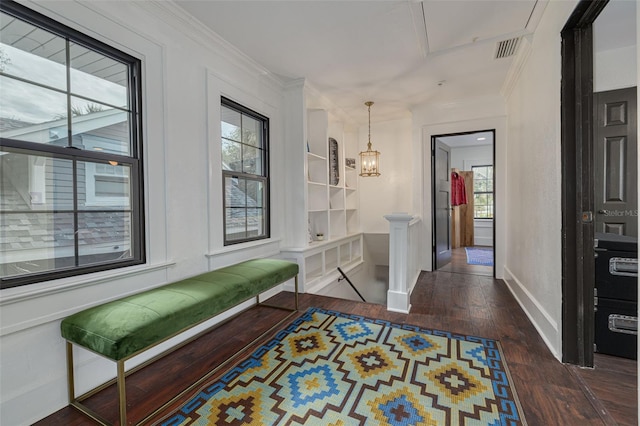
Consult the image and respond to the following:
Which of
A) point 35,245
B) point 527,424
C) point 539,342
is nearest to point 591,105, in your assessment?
point 539,342

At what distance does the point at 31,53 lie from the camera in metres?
1.48

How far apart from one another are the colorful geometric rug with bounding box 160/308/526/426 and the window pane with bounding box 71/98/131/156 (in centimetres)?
163

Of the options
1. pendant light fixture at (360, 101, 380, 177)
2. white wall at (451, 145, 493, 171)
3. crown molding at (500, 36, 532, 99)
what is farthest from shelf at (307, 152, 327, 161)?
white wall at (451, 145, 493, 171)

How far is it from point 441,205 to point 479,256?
183cm

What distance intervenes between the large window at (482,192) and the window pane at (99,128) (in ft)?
24.1

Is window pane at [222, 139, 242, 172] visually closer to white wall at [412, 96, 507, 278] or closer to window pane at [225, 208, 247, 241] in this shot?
window pane at [225, 208, 247, 241]

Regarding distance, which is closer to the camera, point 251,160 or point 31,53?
point 31,53

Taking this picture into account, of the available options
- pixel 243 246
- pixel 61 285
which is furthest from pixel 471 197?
pixel 61 285

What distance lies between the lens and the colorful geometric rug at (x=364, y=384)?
4.59ft

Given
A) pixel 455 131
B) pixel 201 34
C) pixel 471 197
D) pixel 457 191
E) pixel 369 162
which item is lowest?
pixel 471 197

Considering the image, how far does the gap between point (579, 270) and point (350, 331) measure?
5.33 ft

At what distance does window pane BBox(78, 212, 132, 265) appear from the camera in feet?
5.52

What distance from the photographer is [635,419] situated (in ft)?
4.43

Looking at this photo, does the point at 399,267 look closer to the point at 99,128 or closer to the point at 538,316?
the point at 538,316
